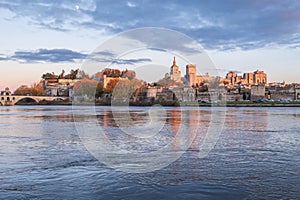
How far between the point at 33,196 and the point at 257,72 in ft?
629

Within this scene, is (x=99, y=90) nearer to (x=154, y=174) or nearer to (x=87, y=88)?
(x=87, y=88)

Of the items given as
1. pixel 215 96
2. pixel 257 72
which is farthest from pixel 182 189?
pixel 257 72

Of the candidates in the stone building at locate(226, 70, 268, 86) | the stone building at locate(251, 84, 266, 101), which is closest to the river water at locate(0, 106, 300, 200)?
the stone building at locate(251, 84, 266, 101)

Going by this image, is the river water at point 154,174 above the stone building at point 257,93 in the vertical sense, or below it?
below

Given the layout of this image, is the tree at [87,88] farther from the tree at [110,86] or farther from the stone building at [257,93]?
the stone building at [257,93]

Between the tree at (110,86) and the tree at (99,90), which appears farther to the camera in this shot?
the tree at (110,86)

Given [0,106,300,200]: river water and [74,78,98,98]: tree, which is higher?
[74,78,98,98]: tree

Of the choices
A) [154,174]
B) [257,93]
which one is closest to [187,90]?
[257,93]

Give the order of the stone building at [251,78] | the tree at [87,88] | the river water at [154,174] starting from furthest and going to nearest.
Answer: the stone building at [251,78] → the tree at [87,88] → the river water at [154,174]

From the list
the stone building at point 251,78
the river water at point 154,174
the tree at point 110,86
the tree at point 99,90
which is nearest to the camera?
the river water at point 154,174

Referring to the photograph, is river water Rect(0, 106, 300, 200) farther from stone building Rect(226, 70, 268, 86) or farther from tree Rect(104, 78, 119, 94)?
stone building Rect(226, 70, 268, 86)

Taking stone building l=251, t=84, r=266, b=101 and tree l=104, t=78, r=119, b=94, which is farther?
stone building l=251, t=84, r=266, b=101

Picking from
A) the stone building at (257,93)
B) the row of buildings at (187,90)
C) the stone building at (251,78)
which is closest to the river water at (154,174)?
the row of buildings at (187,90)

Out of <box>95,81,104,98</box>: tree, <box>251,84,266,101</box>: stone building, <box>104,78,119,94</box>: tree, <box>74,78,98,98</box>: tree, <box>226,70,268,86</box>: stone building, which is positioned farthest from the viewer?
<box>226,70,268,86</box>: stone building
